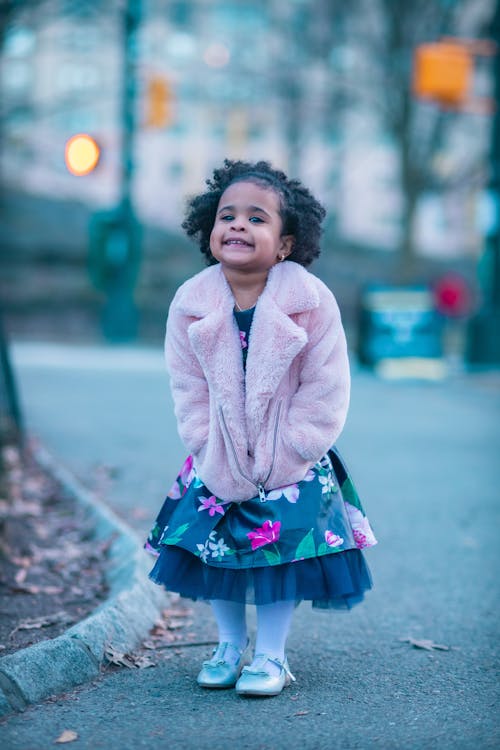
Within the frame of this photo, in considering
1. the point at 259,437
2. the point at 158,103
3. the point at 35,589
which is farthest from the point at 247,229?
the point at 158,103

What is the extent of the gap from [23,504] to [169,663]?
254 centimetres

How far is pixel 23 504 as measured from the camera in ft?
20.6

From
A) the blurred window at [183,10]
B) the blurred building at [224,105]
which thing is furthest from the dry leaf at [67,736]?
the blurred window at [183,10]

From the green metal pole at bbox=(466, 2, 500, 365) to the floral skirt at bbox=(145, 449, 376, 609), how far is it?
12884 millimetres

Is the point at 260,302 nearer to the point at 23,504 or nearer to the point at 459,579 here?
the point at 459,579

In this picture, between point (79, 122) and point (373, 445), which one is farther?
point (79, 122)

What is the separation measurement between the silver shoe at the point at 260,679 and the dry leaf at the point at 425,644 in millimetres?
782

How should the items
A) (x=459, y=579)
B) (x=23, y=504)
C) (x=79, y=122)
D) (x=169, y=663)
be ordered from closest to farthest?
1. (x=169, y=663)
2. (x=459, y=579)
3. (x=23, y=504)
4. (x=79, y=122)

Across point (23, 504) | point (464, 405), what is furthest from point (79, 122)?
point (23, 504)

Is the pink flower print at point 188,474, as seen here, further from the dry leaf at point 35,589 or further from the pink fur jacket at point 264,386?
the dry leaf at point 35,589

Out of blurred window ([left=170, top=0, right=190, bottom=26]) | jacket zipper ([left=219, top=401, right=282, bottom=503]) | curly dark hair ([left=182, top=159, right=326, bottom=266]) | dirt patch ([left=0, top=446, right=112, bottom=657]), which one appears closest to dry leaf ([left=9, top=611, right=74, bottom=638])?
dirt patch ([left=0, top=446, right=112, bottom=657])

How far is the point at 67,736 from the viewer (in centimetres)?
315

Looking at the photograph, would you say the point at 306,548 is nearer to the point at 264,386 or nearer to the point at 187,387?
the point at 264,386

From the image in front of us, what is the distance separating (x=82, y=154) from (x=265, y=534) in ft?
32.6
